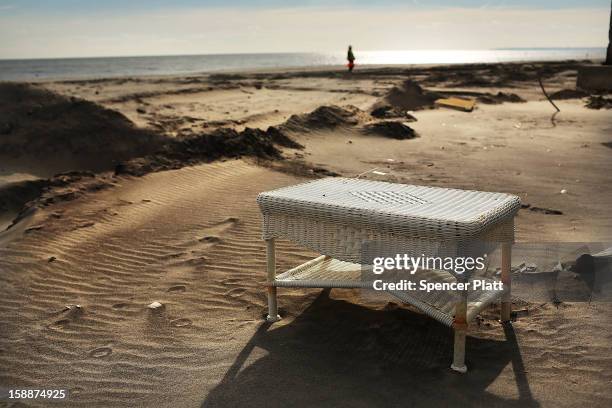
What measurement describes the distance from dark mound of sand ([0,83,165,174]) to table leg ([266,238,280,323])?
7.05m

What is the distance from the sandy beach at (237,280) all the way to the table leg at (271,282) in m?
0.07

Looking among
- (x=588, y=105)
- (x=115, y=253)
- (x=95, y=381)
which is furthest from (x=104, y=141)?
(x=588, y=105)

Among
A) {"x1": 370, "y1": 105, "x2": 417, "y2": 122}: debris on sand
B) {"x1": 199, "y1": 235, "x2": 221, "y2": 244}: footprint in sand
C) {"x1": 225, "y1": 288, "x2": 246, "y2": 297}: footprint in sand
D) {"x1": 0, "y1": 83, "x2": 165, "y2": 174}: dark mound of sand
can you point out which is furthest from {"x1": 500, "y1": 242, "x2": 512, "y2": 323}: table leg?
{"x1": 370, "y1": 105, "x2": 417, "y2": 122}: debris on sand

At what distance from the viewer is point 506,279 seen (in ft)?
11.8

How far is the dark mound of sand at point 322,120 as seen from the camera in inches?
421

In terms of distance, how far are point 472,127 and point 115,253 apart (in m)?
8.86

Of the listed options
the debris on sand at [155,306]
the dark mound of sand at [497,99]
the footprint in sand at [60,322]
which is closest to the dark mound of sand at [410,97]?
the dark mound of sand at [497,99]

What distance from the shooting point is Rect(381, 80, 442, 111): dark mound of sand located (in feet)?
54.0

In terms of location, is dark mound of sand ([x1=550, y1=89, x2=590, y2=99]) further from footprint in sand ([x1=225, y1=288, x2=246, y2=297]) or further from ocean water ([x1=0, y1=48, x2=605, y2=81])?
ocean water ([x1=0, y1=48, x2=605, y2=81])

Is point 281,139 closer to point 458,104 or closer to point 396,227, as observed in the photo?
point 396,227

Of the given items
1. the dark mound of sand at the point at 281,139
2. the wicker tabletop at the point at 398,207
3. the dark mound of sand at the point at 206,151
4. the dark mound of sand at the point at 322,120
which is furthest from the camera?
the dark mound of sand at the point at 322,120

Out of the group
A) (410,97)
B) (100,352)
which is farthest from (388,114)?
(100,352)

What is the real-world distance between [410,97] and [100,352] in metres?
14.8

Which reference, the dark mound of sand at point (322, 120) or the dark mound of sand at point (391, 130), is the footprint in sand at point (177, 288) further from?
the dark mound of sand at point (391, 130)
